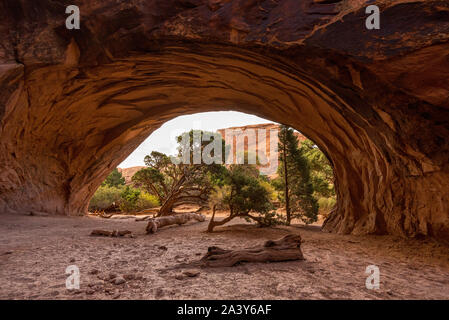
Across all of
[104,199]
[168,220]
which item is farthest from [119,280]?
[104,199]

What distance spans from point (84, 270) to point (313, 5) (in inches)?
230

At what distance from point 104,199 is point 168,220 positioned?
1783 centimetres

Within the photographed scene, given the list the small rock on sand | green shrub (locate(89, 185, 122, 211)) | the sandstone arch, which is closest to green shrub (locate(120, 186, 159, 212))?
green shrub (locate(89, 185, 122, 211))

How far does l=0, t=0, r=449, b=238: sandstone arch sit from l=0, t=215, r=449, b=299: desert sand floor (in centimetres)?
163

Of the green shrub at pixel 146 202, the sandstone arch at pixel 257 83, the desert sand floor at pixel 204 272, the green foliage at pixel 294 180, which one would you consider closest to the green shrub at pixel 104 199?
the green shrub at pixel 146 202

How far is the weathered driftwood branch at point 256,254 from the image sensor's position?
3.32 meters

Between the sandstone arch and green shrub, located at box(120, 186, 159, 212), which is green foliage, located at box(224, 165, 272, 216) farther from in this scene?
green shrub, located at box(120, 186, 159, 212)

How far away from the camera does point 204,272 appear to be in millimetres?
3002

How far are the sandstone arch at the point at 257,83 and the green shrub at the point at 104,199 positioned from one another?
13429 millimetres

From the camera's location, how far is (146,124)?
35.0ft

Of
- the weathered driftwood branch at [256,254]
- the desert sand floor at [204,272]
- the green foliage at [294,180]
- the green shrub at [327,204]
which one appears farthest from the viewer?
the green shrub at [327,204]

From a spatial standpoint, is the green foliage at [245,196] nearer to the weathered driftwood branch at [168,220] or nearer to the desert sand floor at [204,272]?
the weathered driftwood branch at [168,220]
